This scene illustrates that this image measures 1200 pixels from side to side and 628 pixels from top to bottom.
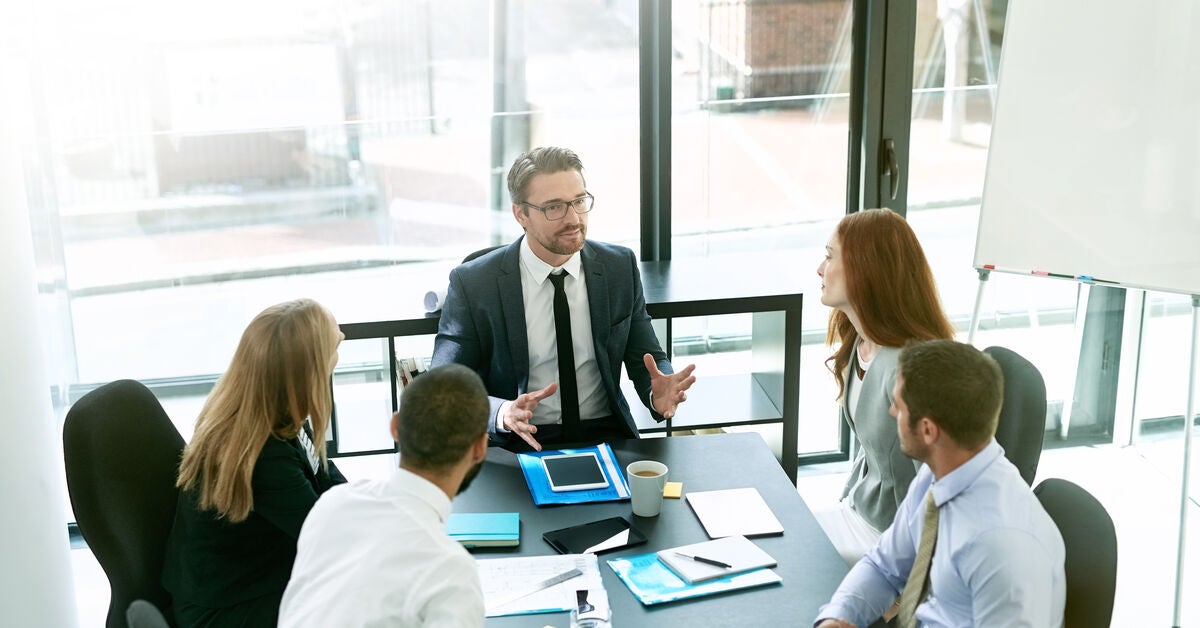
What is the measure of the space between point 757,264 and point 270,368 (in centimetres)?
223

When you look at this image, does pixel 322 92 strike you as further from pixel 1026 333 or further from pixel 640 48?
pixel 1026 333

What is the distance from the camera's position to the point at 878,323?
2.63m

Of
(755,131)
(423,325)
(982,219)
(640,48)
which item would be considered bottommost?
(423,325)

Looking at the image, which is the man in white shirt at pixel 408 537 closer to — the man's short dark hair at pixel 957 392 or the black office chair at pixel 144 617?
the black office chair at pixel 144 617

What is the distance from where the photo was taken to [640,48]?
392 centimetres

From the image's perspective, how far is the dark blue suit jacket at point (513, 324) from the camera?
10.2 ft

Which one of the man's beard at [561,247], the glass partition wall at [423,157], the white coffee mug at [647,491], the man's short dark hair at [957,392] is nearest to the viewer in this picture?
the man's short dark hair at [957,392]

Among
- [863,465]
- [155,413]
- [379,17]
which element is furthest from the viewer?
[379,17]

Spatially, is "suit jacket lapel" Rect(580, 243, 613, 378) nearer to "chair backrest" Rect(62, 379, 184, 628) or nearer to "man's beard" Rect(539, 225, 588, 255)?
"man's beard" Rect(539, 225, 588, 255)

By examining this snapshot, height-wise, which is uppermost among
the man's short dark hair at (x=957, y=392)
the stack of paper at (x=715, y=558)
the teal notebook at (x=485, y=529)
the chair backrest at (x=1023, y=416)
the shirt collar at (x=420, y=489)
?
the man's short dark hair at (x=957, y=392)

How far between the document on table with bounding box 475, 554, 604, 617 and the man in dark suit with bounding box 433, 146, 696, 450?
0.97 meters

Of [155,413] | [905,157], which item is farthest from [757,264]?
[155,413]

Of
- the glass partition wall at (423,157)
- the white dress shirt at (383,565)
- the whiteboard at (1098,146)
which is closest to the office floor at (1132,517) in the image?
the glass partition wall at (423,157)

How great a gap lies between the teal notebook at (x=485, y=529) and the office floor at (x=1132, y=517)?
177 centimetres
